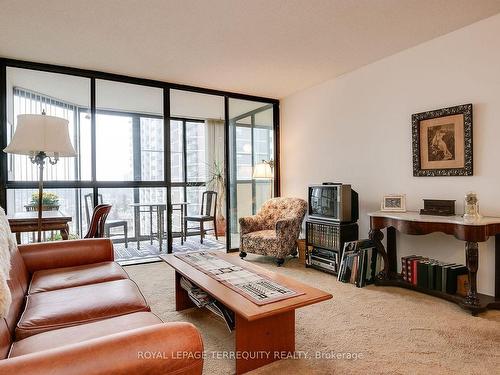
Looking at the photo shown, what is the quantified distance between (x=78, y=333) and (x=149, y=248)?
12.0 feet

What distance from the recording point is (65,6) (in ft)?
8.08

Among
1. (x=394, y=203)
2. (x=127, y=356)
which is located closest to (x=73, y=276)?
(x=127, y=356)

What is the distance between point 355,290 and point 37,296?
258 centimetres

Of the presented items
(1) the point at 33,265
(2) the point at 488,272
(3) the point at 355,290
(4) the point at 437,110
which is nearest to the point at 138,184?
(1) the point at 33,265

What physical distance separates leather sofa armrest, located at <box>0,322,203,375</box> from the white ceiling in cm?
241

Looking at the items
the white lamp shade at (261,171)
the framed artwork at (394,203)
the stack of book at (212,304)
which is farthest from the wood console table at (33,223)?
the framed artwork at (394,203)

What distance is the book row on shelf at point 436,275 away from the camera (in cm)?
272

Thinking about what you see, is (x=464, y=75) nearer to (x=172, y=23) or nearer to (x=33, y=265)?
(x=172, y=23)

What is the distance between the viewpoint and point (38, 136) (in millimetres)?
2387

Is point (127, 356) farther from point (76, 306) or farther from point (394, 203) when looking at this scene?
point (394, 203)

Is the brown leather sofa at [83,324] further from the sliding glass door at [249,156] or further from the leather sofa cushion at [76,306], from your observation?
the sliding glass door at [249,156]

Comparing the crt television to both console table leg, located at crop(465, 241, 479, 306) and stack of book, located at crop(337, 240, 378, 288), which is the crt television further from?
console table leg, located at crop(465, 241, 479, 306)

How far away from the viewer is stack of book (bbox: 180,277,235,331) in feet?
6.65

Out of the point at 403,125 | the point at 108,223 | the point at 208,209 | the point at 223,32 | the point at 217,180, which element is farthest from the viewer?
the point at 217,180
